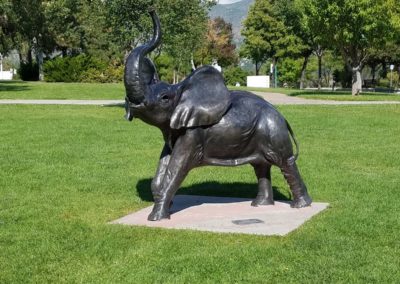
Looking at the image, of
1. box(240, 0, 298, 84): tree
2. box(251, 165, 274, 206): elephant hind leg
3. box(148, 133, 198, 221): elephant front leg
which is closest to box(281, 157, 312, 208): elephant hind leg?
box(251, 165, 274, 206): elephant hind leg

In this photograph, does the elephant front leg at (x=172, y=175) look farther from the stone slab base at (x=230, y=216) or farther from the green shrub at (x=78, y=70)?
the green shrub at (x=78, y=70)

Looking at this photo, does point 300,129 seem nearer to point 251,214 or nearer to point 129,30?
point 129,30

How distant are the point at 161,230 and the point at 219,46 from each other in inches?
2675

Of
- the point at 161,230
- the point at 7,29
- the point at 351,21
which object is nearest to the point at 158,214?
the point at 161,230

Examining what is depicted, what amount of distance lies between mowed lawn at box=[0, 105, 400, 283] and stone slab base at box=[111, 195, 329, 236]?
0.21 metres

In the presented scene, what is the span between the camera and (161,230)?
728 cm

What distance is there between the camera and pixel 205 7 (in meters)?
26.4

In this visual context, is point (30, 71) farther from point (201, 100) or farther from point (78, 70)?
point (201, 100)

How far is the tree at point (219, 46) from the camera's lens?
70875 millimetres

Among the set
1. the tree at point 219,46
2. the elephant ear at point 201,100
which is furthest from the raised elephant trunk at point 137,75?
the tree at point 219,46

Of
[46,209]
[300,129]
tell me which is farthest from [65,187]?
[300,129]

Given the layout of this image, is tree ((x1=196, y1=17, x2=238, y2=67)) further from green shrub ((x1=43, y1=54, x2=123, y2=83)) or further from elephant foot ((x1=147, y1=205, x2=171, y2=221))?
elephant foot ((x1=147, y1=205, x2=171, y2=221))

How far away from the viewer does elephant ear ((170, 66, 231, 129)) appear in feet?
24.3

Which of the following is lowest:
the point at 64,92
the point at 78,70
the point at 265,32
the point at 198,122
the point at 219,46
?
the point at 64,92
